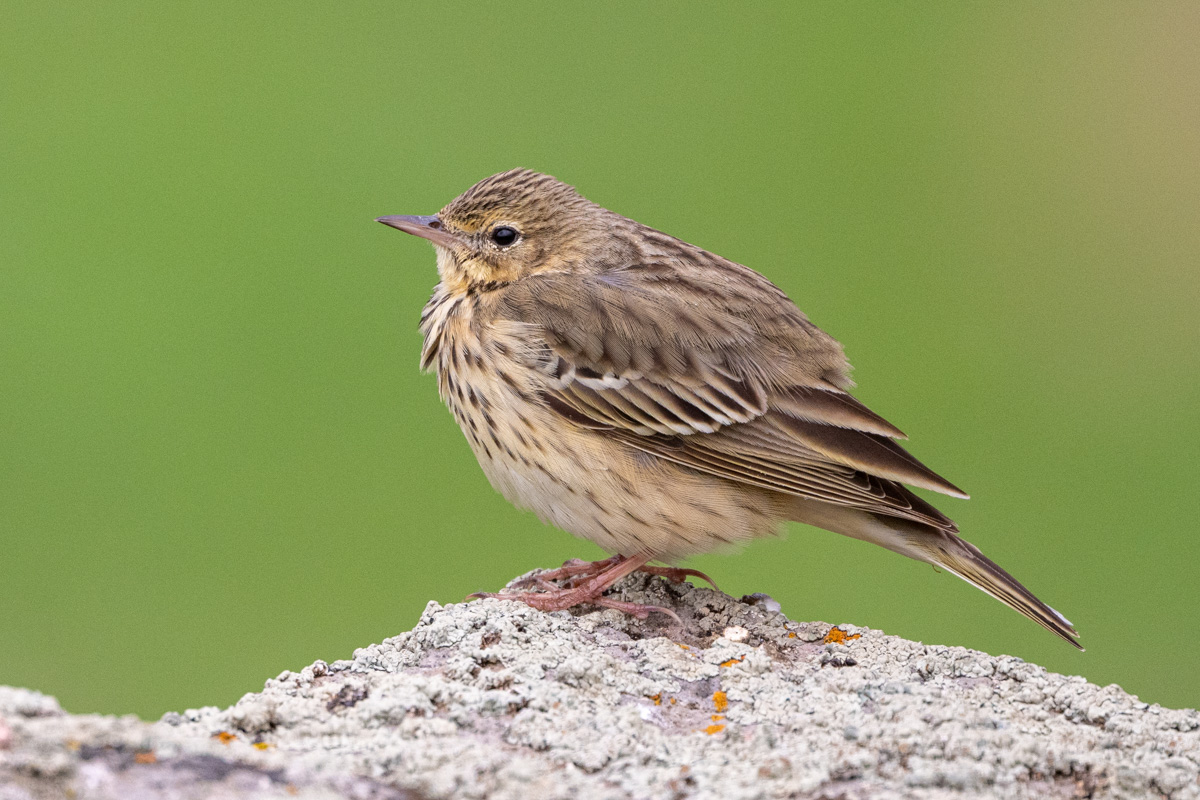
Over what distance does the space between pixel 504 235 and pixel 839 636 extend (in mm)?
2586

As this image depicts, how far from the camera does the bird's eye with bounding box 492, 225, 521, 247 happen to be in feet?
21.2

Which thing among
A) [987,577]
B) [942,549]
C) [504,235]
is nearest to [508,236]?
→ [504,235]

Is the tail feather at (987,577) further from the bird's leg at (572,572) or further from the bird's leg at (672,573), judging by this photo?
the bird's leg at (572,572)

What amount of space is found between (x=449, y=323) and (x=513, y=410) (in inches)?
28.5

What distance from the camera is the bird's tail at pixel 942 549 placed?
18.4 ft

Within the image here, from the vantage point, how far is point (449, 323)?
20.9 feet

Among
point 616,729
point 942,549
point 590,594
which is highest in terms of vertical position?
point 942,549

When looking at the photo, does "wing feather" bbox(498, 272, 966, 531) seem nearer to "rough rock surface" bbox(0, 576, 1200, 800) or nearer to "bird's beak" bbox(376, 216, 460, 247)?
"bird's beak" bbox(376, 216, 460, 247)

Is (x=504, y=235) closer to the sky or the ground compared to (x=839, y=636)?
closer to the sky

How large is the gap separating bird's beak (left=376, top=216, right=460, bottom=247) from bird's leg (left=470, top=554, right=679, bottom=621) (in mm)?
1771

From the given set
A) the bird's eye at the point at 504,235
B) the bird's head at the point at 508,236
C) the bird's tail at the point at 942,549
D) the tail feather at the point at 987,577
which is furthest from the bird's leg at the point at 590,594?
the bird's eye at the point at 504,235

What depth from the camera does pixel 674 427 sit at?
5836 mm

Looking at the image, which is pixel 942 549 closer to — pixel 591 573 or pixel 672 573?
pixel 672 573

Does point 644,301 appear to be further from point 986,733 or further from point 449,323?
point 986,733
